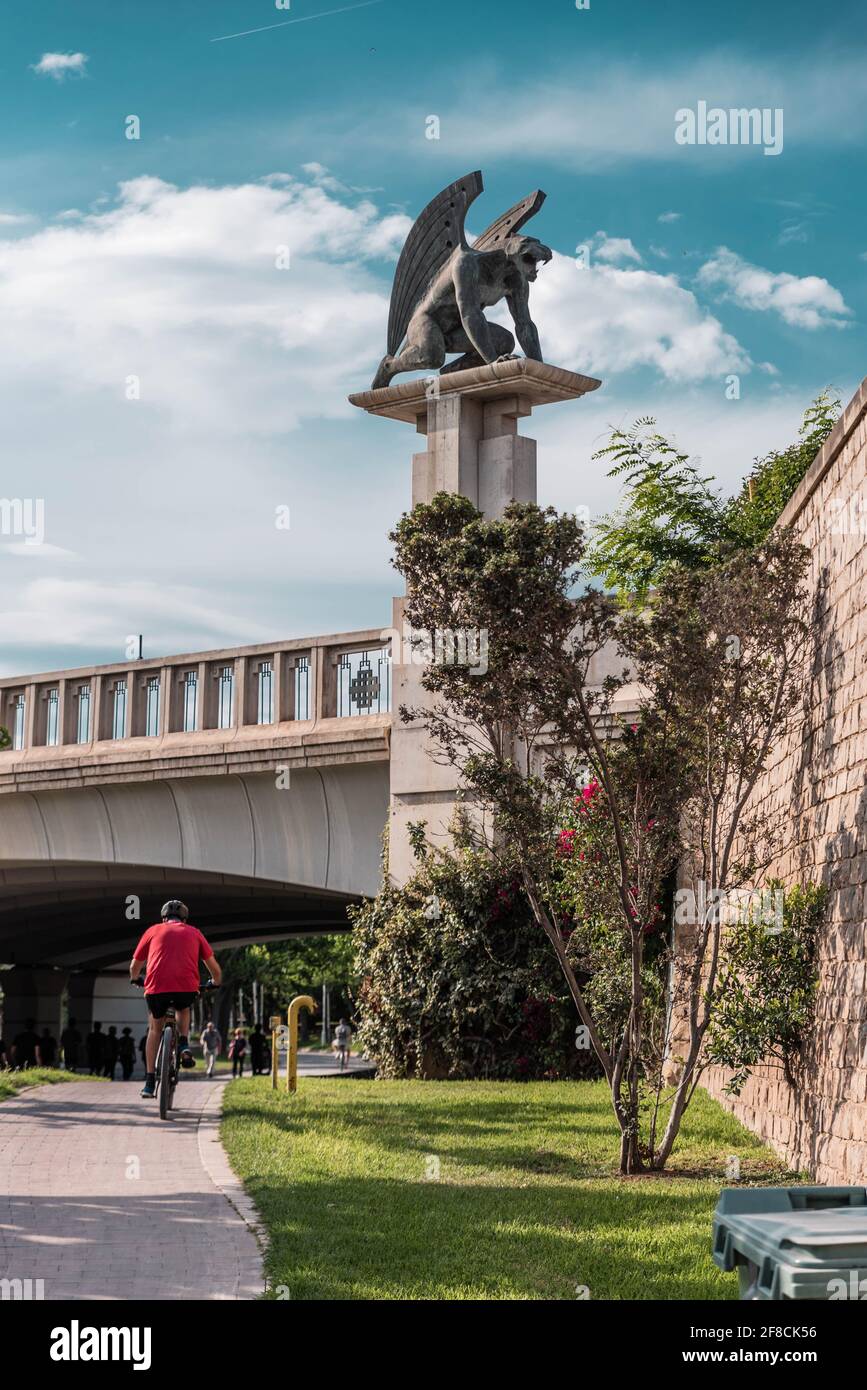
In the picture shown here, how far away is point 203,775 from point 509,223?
Result: 8624mm

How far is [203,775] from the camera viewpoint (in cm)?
2225

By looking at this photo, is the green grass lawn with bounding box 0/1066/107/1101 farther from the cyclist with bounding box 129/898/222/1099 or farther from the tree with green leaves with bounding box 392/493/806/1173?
the tree with green leaves with bounding box 392/493/806/1173

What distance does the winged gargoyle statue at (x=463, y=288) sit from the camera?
1947 cm

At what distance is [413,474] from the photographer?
19297mm

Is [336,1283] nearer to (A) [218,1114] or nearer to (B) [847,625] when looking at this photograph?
(B) [847,625]

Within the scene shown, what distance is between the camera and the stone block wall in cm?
871

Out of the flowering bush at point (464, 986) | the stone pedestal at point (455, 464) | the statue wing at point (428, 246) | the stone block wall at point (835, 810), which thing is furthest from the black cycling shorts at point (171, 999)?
the statue wing at point (428, 246)

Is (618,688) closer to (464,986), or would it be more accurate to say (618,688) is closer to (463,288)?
(464,986)

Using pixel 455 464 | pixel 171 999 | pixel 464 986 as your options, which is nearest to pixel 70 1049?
pixel 464 986

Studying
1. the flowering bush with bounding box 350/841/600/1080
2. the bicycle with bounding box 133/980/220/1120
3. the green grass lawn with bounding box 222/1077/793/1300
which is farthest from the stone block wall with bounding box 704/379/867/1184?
the flowering bush with bounding box 350/841/600/1080

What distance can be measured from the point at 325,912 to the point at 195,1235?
29.0 meters

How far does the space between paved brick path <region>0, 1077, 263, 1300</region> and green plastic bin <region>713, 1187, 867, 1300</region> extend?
2297 millimetres

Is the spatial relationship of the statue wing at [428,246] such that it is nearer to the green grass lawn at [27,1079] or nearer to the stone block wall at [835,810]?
the green grass lawn at [27,1079]

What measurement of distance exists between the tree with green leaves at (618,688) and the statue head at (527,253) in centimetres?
1008
